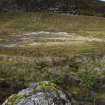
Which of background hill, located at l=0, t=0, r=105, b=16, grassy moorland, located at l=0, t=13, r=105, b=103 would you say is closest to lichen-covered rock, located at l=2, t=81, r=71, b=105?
grassy moorland, located at l=0, t=13, r=105, b=103

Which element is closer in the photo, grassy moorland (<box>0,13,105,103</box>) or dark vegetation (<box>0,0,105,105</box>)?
dark vegetation (<box>0,0,105,105</box>)

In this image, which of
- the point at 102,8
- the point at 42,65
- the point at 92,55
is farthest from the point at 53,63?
the point at 102,8

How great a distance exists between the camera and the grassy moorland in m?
24.3

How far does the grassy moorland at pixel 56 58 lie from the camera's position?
24281 millimetres

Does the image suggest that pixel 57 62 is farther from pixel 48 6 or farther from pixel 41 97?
pixel 48 6

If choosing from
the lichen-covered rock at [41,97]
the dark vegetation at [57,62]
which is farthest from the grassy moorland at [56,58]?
the lichen-covered rock at [41,97]

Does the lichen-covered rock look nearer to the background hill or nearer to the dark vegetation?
the dark vegetation

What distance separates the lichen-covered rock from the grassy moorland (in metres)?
3.85

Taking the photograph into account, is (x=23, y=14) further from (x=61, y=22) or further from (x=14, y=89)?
(x=14, y=89)

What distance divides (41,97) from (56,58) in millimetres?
7534

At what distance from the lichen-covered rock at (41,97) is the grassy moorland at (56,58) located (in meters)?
3.85

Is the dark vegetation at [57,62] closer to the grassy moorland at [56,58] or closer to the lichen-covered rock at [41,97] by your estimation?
the grassy moorland at [56,58]

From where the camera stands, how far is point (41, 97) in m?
19.4

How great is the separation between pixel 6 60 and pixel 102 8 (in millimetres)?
34058
